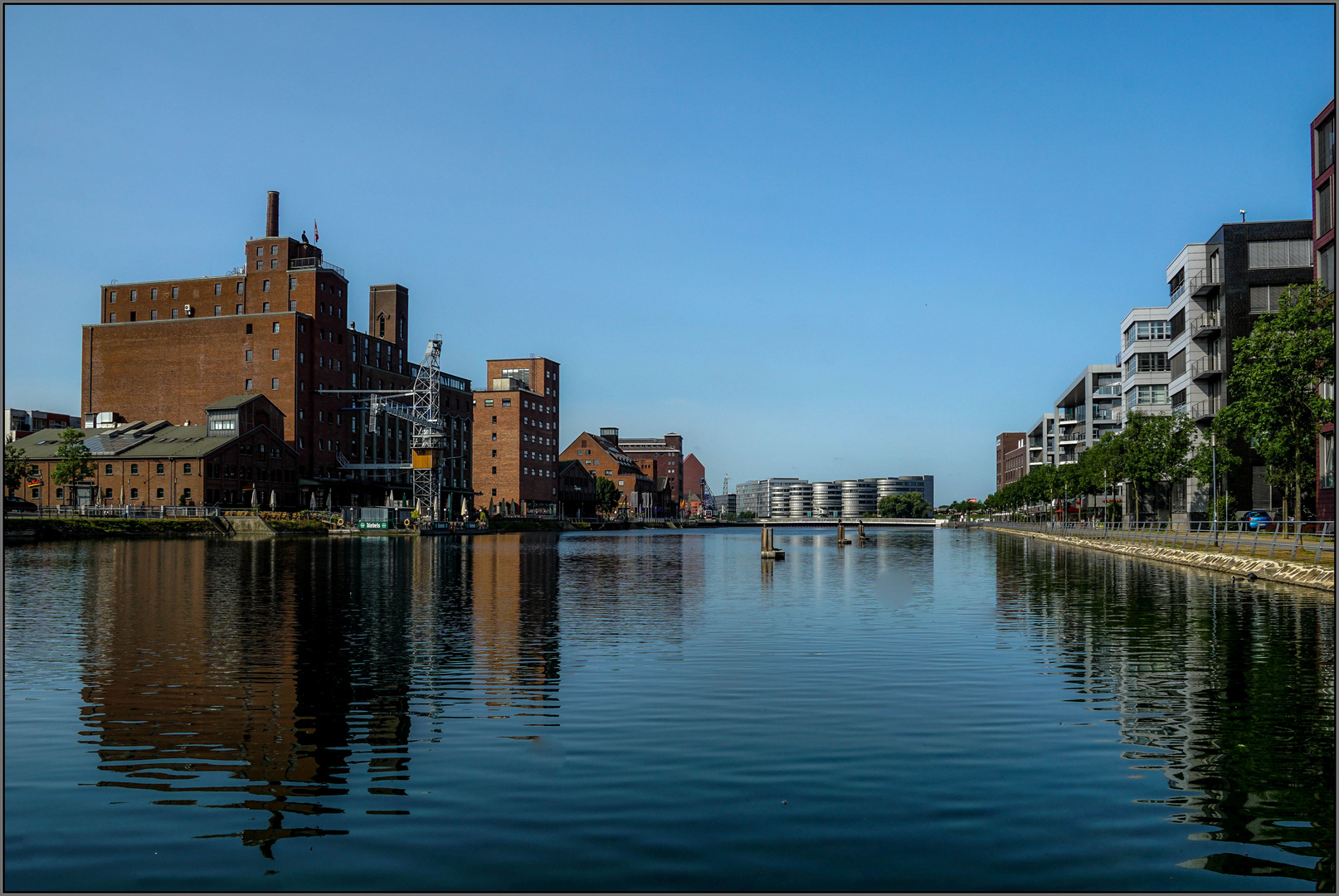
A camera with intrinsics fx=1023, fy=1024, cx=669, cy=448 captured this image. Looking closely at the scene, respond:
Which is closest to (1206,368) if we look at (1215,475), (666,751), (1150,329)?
(1150,329)

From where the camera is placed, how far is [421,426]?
151000mm

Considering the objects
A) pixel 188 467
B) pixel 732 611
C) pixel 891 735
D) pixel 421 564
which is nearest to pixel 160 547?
pixel 421 564

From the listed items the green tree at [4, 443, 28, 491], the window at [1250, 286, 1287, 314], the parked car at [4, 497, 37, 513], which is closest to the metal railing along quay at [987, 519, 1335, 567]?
the window at [1250, 286, 1287, 314]

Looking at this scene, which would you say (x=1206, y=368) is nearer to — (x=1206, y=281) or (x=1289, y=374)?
(x=1206, y=281)

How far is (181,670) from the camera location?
19.0 metres

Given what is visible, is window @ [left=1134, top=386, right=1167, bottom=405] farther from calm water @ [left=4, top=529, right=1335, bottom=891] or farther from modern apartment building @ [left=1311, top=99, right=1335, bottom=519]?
calm water @ [left=4, top=529, right=1335, bottom=891]

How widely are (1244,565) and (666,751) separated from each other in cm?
3938

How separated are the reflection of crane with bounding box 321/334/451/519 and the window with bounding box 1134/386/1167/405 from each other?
86.2 meters

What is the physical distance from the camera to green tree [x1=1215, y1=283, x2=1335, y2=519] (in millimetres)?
48781

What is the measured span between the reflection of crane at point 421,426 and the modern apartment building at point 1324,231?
9738cm

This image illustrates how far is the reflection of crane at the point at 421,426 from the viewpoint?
133625 millimetres

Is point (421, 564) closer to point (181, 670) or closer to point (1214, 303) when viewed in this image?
point (181, 670)

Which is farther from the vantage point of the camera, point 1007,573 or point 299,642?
point 1007,573

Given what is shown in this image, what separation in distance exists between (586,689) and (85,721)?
298 inches
